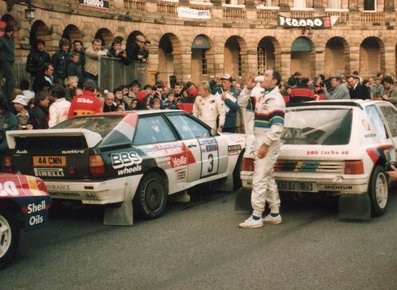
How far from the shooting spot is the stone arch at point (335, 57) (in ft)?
150

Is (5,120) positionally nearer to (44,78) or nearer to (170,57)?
(44,78)

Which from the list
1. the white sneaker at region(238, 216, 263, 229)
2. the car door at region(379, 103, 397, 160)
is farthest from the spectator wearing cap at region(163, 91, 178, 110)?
the white sneaker at region(238, 216, 263, 229)

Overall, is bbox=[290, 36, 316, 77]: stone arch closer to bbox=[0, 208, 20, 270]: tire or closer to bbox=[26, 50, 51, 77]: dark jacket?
bbox=[26, 50, 51, 77]: dark jacket

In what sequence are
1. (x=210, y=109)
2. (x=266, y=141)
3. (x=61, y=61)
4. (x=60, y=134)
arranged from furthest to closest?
(x=61, y=61), (x=210, y=109), (x=60, y=134), (x=266, y=141)

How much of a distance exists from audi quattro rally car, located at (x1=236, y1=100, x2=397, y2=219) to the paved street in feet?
1.19

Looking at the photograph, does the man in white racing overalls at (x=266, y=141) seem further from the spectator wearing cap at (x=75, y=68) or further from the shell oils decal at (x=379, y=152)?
the spectator wearing cap at (x=75, y=68)

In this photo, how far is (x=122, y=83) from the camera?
16.7 meters

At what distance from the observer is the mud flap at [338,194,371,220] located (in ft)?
26.5

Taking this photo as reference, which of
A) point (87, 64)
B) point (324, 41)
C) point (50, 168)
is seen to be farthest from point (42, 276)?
point (324, 41)

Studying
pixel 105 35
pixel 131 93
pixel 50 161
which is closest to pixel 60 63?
pixel 131 93

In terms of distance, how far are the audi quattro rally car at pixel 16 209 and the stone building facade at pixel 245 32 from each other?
20032 mm

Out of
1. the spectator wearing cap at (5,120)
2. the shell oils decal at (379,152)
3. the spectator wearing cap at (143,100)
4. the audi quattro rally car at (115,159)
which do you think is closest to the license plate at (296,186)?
the shell oils decal at (379,152)

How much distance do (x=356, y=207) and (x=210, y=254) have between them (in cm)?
248

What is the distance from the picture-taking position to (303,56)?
148 ft
